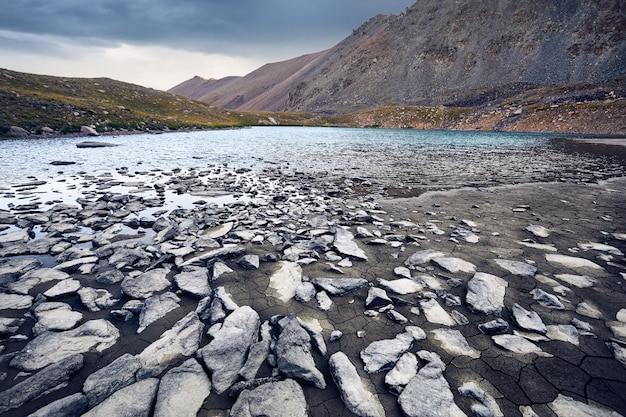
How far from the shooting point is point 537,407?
2.84 m

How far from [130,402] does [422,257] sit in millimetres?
5365

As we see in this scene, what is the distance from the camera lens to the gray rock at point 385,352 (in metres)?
3.34

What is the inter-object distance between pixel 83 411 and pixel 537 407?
453 cm

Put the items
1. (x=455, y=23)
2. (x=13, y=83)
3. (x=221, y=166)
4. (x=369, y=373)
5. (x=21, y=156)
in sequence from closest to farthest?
(x=369, y=373) → (x=221, y=166) → (x=21, y=156) → (x=13, y=83) → (x=455, y=23)

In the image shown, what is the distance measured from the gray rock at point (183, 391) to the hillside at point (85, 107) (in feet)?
159

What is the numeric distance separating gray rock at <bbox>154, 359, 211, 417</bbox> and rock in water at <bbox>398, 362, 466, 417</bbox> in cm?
209

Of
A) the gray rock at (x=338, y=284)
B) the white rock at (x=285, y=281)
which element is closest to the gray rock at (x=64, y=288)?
the white rock at (x=285, y=281)

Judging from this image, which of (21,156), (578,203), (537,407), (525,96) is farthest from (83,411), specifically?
(525,96)

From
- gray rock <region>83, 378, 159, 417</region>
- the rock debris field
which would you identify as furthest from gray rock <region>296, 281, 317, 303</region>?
gray rock <region>83, 378, 159, 417</region>

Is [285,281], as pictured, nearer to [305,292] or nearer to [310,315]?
[305,292]

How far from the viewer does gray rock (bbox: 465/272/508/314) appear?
172 inches

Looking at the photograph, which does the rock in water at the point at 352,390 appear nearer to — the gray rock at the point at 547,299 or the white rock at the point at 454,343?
the white rock at the point at 454,343

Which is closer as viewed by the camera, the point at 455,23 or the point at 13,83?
the point at 13,83

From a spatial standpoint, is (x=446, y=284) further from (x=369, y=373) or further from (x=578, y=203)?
(x=578, y=203)
